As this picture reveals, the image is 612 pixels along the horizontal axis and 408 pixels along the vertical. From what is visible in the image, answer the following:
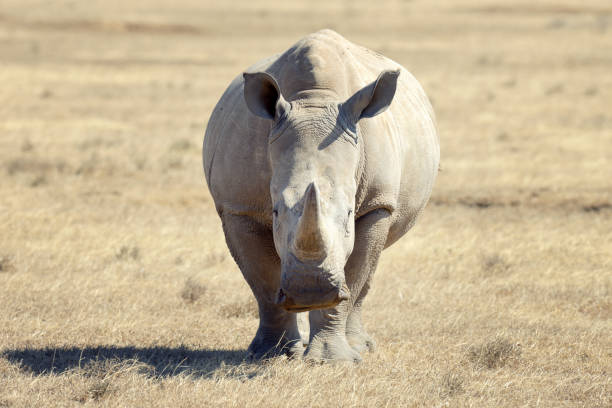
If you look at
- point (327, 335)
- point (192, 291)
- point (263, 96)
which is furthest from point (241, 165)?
point (192, 291)

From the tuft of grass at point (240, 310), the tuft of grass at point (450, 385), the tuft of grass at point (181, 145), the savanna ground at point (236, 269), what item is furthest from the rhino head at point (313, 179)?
the tuft of grass at point (181, 145)

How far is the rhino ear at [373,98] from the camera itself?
17.1 ft

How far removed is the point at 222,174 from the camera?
5734mm

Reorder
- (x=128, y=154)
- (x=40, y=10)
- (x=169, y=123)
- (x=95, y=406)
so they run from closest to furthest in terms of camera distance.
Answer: (x=95, y=406)
(x=128, y=154)
(x=169, y=123)
(x=40, y=10)

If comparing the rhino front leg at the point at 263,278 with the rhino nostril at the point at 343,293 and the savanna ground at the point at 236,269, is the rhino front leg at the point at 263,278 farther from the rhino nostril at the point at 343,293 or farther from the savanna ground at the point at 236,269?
the rhino nostril at the point at 343,293

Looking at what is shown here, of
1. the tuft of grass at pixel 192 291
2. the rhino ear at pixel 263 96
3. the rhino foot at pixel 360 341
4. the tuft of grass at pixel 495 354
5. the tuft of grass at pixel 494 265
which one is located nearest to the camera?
the rhino ear at pixel 263 96

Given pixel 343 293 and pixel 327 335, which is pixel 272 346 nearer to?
pixel 327 335

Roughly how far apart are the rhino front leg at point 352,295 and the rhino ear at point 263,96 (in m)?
0.84

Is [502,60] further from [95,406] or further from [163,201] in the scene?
[95,406]

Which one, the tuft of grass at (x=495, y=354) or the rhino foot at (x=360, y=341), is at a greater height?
the tuft of grass at (x=495, y=354)

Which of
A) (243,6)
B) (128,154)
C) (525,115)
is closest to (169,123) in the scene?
(128,154)

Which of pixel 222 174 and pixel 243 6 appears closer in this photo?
pixel 222 174

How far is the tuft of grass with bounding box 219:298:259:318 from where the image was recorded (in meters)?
7.30

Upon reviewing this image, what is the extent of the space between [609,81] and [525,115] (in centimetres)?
585
